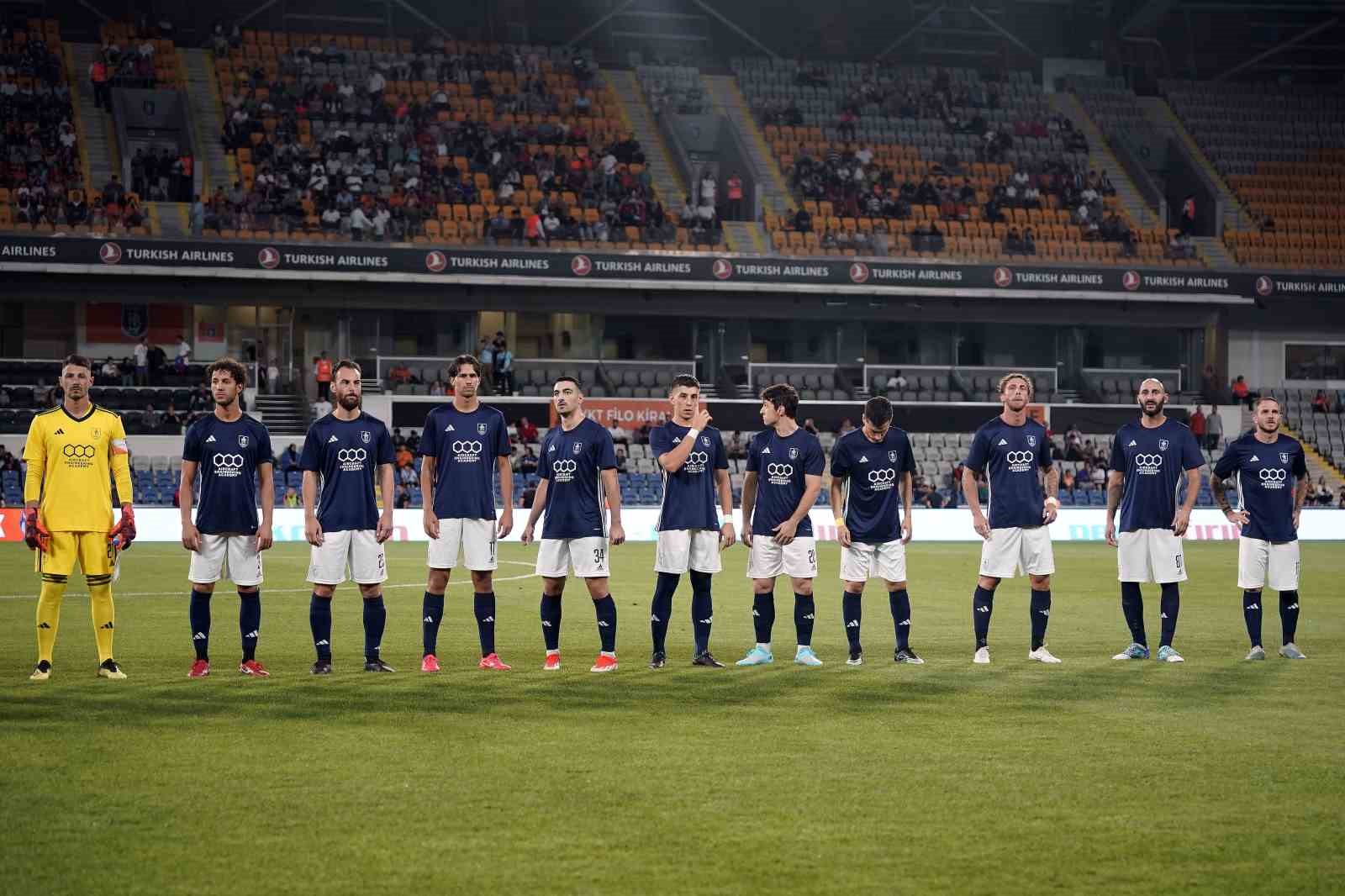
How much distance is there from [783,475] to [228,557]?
4227 mm

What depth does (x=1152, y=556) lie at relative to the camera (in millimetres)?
12570

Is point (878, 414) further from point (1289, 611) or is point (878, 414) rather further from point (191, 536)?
point (191, 536)

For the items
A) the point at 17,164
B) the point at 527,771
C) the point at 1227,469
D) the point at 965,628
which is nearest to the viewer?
the point at 527,771

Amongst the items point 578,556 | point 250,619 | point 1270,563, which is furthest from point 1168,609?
point 250,619

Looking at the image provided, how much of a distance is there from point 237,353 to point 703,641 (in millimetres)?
33253

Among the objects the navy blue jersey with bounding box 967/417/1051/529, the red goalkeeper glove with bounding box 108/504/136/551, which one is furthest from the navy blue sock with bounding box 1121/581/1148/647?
the red goalkeeper glove with bounding box 108/504/136/551

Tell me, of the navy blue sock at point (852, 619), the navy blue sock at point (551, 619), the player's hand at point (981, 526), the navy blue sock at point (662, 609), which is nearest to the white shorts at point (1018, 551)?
the player's hand at point (981, 526)

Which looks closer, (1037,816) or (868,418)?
(1037,816)

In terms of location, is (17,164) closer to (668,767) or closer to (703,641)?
(703,641)

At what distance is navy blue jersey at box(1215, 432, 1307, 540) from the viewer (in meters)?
12.9

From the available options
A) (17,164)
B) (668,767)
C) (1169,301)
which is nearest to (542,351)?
(17,164)

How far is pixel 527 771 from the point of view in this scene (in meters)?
7.82

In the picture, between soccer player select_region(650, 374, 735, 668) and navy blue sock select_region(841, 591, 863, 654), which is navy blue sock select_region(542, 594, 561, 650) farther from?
navy blue sock select_region(841, 591, 863, 654)

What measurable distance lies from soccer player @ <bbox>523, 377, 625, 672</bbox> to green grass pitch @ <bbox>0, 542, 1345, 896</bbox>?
0.46m
